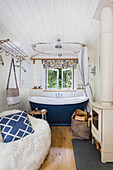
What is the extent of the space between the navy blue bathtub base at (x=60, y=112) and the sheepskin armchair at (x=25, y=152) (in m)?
1.12

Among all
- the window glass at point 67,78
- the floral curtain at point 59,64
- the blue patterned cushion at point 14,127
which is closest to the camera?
the blue patterned cushion at point 14,127

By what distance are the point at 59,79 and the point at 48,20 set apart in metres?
2.35

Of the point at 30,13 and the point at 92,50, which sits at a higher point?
the point at 30,13

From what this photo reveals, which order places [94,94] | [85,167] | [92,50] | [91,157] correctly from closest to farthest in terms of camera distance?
1. [85,167]
2. [91,157]
3. [94,94]
4. [92,50]

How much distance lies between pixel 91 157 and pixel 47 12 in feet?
8.29

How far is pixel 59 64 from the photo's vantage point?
3.99m

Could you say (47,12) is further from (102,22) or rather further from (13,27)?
(102,22)

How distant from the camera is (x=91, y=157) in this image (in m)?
1.65

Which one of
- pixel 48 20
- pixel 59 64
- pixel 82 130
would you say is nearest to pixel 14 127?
pixel 82 130

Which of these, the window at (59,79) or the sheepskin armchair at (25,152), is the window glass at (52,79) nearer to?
the window at (59,79)

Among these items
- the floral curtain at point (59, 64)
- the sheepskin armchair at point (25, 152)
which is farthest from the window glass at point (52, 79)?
the sheepskin armchair at point (25, 152)

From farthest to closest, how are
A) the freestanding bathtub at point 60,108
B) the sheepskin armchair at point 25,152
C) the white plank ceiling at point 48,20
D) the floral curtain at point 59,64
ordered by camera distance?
the floral curtain at point 59,64 → the freestanding bathtub at point 60,108 → the white plank ceiling at point 48,20 → the sheepskin armchair at point 25,152

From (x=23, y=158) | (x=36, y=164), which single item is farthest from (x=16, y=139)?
(x=36, y=164)

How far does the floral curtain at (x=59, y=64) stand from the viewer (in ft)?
13.0
